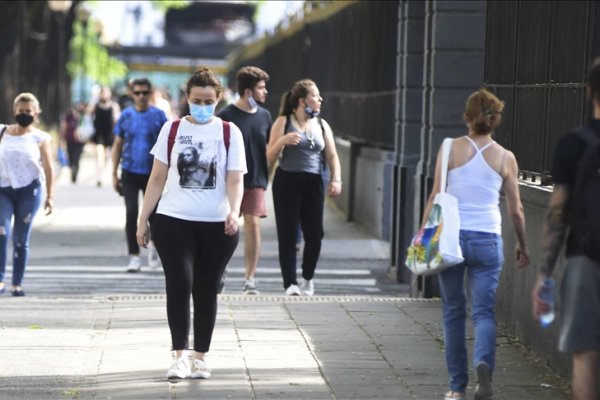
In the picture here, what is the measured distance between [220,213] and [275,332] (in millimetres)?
2140

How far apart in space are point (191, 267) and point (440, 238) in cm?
151

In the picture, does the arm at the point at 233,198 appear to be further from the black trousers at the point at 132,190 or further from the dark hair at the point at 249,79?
the black trousers at the point at 132,190

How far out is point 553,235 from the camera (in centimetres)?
670

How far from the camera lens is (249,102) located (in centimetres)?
1335

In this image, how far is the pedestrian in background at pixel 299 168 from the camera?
1357 centimetres

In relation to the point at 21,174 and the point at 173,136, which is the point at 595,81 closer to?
the point at 173,136

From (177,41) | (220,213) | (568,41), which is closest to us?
(220,213)

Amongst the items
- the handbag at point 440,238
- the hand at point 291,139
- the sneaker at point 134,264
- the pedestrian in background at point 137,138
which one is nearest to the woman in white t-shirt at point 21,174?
the pedestrian in background at point 137,138

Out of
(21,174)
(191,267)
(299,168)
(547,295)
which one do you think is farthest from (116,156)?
(547,295)

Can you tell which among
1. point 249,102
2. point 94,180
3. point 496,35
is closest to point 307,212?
point 249,102

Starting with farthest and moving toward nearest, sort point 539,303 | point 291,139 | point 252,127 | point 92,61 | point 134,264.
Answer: point 92,61 < point 134,264 < point 291,139 < point 252,127 < point 539,303

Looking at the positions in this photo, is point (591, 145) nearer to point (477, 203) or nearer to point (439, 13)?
point (477, 203)

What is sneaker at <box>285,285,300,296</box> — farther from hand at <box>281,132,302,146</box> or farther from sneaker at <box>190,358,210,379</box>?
sneaker at <box>190,358,210,379</box>

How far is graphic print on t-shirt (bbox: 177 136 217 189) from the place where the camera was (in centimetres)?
896
